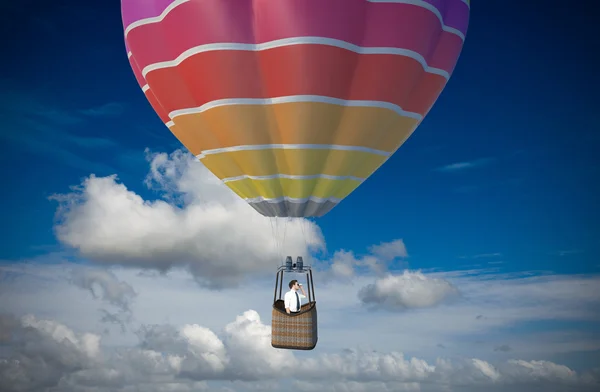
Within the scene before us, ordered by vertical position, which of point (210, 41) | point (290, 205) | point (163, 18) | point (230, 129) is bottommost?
point (290, 205)

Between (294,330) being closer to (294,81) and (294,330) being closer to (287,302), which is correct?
(287,302)

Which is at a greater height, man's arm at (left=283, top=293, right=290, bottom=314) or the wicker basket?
man's arm at (left=283, top=293, right=290, bottom=314)

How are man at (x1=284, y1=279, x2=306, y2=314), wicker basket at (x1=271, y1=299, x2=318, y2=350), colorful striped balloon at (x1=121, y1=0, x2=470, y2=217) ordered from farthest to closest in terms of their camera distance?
1. man at (x1=284, y1=279, x2=306, y2=314)
2. wicker basket at (x1=271, y1=299, x2=318, y2=350)
3. colorful striped balloon at (x1=121, y1=0, x2=470, y2=217)

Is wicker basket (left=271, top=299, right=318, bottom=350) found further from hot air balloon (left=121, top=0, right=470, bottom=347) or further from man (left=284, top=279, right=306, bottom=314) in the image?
hot air balloon (left=121, top=0, right=470, bottom=347)

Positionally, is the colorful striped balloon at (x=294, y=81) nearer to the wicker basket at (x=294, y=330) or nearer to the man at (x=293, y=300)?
the man at (x=293, y=300)

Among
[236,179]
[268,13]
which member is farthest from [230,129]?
[268,13]

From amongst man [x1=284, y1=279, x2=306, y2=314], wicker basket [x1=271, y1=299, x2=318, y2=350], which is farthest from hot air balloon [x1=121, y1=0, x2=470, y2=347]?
wicker basket [x1=271, y1=299, x2=318, y2=350]

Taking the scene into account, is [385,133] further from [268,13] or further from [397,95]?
[268,13]
